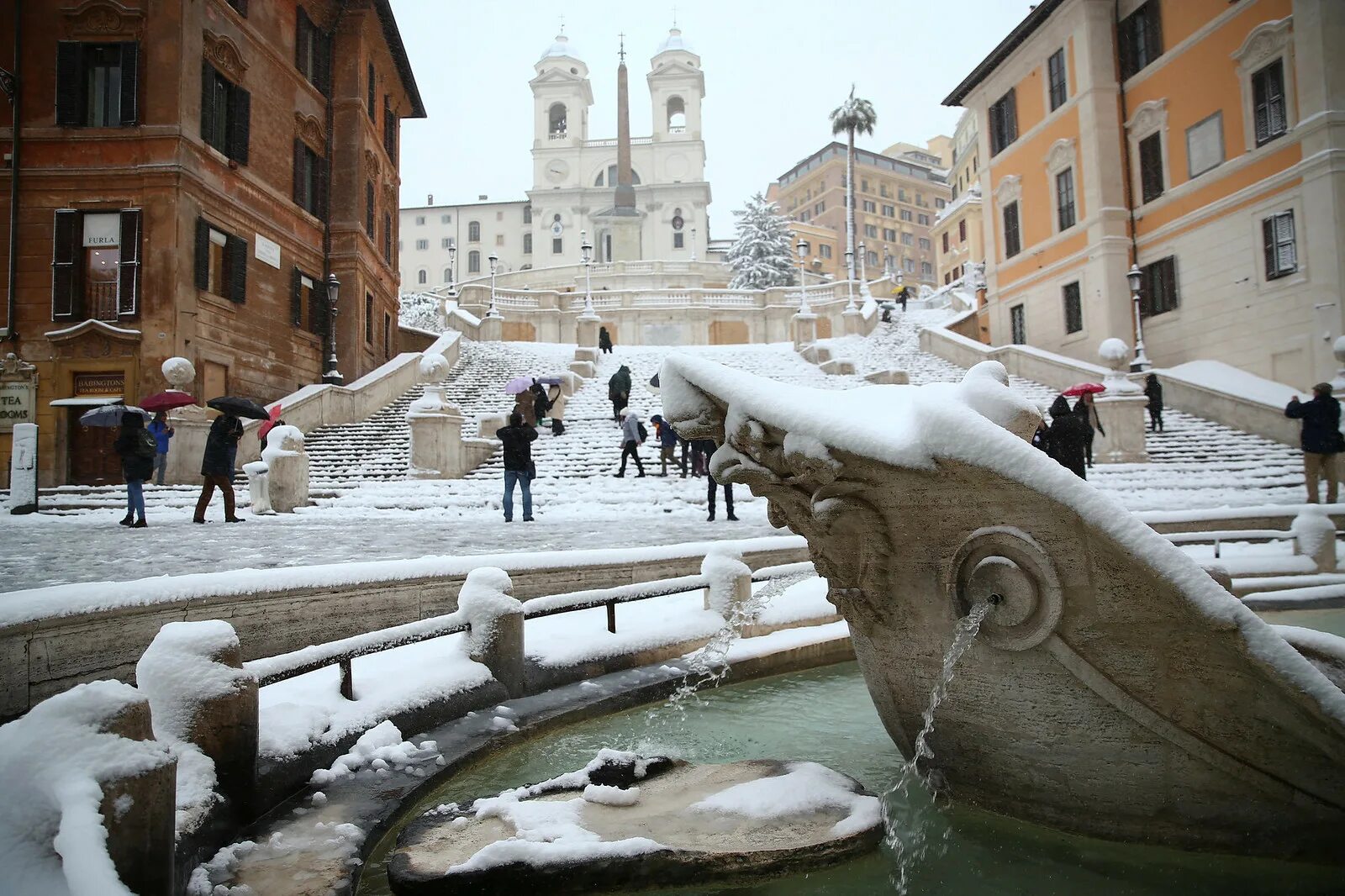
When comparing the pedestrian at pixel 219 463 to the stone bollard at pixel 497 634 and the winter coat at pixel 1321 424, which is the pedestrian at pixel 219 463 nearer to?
the stone bollard at pixel 497 634

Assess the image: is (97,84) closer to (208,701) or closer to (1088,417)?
(208,701)

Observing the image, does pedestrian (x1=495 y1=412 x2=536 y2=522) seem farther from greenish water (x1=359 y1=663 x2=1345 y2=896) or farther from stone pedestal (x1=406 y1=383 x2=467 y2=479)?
greenish water (x1=359 y1=663 x2=1345 y2=896)

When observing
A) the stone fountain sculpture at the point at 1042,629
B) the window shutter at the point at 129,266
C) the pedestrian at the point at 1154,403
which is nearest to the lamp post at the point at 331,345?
the window shutter at the point at 129,266

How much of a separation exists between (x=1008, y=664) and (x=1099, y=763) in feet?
1.45

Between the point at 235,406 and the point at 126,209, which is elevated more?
the point at 126,209

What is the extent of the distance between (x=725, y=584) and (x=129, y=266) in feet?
63.6

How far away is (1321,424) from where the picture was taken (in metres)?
12.1

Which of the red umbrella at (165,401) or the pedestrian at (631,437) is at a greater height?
the red umbrella at (165,401)

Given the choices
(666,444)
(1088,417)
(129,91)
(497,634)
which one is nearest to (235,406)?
(666,444)

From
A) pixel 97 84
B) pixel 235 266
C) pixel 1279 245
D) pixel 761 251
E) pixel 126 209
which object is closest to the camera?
pixel 126 209

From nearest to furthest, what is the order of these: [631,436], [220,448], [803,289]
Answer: [220,448] < [631,436] < [803,289]

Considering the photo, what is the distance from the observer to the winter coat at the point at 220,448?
11922mm

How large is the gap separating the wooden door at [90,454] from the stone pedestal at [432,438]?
24.5 feet

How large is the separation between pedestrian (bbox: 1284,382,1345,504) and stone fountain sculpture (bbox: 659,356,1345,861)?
11.6 m
